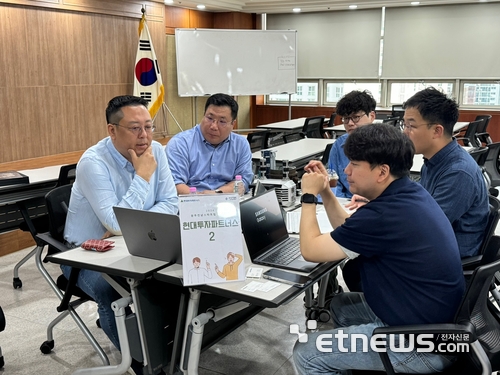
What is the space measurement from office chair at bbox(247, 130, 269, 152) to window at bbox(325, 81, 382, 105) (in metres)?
4.53

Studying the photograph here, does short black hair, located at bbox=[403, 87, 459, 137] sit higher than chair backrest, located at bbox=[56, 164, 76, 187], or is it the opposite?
short black hair, located at bbox=[403, 87, 459, 137]

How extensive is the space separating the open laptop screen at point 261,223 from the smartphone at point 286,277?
16 cm

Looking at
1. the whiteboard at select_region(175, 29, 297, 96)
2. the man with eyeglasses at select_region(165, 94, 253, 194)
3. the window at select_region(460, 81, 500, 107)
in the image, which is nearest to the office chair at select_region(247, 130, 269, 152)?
the man with eyeglasses at select_region(165, 94, 253, 194)

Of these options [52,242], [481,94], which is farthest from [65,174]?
[481,94]

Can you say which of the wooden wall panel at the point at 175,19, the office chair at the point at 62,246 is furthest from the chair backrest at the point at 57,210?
the wooden wall panel at the point at 175,19

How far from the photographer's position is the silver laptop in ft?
5.79

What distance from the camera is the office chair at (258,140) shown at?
5.55 metres

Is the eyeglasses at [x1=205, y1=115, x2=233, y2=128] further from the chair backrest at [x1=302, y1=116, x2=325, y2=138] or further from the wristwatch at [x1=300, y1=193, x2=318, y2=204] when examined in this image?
the chair backrest at [x1=302, y1=116, x2=325, y2=138]

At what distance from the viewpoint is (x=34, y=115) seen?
612cm

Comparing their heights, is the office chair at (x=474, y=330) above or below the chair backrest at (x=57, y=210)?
below

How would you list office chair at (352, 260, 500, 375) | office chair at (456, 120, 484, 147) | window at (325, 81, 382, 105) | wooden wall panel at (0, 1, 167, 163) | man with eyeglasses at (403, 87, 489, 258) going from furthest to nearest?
window at (325, 81, 382, 105) → office chair at (456, 120, 484, 147) → wooden wall panel at (0, 1, 167, 163) → man with eyeglasses at (403, 87, 489, 258) → office chair at (352, 260, 500, 375)

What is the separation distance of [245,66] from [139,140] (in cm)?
677

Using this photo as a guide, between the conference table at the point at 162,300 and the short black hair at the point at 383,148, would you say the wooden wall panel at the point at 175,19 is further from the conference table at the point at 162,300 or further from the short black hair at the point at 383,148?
the short black hair at the point at 383,148

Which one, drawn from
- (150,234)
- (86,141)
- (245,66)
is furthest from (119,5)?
(150,234)
